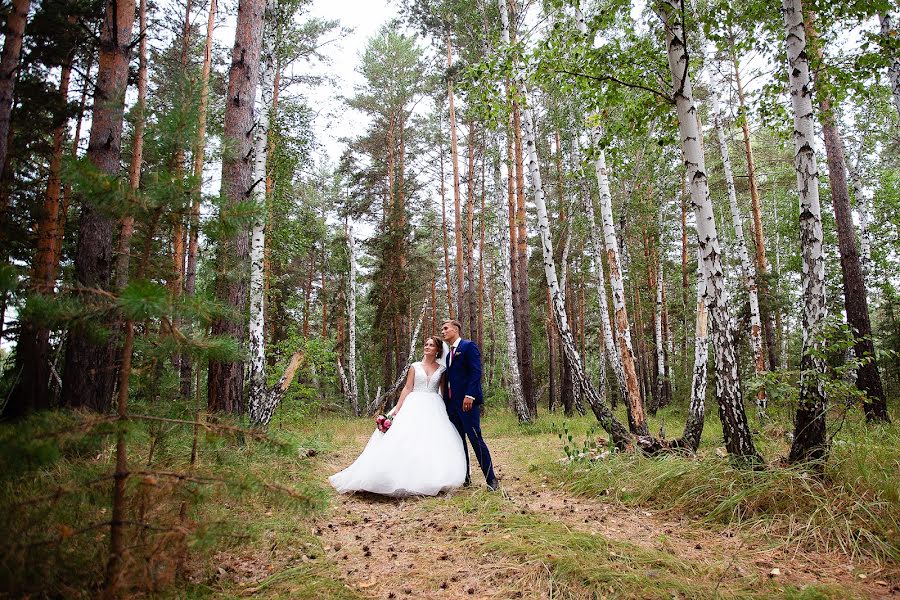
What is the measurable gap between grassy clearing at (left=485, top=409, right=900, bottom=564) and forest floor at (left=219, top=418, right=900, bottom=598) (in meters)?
0.11

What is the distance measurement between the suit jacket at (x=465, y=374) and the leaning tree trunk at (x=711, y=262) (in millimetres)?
2521

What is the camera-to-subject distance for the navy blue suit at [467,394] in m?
5.12

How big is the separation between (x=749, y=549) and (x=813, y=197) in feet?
10.4

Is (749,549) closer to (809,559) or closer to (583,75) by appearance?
(809,559)

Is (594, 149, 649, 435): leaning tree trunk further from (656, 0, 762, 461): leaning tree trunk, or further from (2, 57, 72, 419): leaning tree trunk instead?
(2, 57, 72, 419): leaning tree trunk

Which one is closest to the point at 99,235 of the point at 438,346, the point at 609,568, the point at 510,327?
the point at 438,346

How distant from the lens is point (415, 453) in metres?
5.03

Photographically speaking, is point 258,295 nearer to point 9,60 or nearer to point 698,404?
point 9,60

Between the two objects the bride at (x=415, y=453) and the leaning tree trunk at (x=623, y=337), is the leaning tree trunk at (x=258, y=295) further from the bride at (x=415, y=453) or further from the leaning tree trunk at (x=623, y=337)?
the leaning tree trunk at (x=623, y=337)

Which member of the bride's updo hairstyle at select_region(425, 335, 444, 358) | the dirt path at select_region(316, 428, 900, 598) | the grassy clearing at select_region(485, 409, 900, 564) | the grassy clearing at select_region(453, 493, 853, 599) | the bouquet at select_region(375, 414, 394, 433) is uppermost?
the bride's updo hairstyle at select_region(425, 335, 444, 358)

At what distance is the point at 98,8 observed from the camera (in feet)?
23.8

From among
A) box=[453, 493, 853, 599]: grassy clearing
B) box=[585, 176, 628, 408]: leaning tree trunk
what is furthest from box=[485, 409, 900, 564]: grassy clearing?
box=[585, 176, 628, 408]: leaning tree trunk

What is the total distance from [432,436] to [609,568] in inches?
108

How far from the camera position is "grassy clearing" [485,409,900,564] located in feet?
10.4
